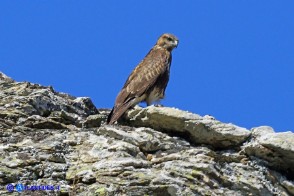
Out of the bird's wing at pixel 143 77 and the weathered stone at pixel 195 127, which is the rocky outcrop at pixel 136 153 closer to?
the weathered stone at pixel 195 127

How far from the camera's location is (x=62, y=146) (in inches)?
518

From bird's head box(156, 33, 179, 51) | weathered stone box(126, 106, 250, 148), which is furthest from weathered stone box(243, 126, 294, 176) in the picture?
bird's head box(156, 33, 179, 51)

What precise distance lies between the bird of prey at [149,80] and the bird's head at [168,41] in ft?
0.10

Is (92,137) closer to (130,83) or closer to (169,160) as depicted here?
(169,160)

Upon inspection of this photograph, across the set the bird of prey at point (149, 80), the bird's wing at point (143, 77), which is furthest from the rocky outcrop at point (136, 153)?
the bird of prey at point (149, 80)

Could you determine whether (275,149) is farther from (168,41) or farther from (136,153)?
(168,41)

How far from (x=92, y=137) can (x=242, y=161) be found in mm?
2798

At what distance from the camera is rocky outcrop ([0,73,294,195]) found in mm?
11992

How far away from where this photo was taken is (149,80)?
1797cm

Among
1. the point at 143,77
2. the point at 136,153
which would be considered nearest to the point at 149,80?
the point at 143,77

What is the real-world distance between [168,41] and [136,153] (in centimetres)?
716

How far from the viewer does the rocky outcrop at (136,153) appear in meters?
12.0

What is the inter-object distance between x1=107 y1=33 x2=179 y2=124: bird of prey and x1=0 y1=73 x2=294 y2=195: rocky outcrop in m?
1.55

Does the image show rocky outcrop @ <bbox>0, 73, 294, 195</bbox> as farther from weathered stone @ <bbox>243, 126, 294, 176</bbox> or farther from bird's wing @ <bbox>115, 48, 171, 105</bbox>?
bird's wing @ <bbox>115, 48, 171, 105</bbox>
